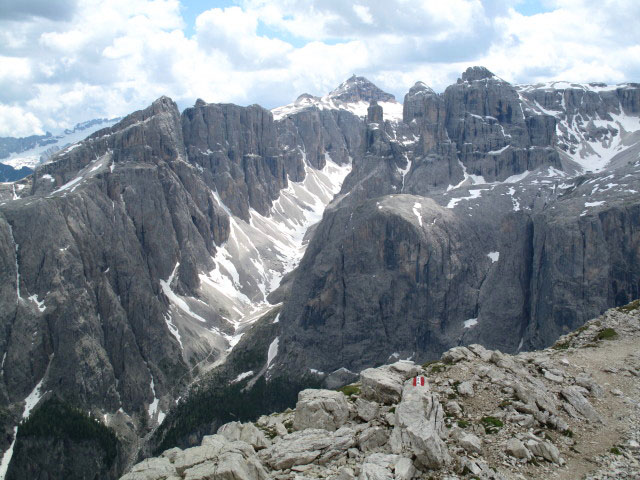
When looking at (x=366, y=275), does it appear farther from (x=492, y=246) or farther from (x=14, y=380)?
(x=14, y=380)

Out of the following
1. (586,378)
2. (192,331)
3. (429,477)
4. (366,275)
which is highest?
(429,477)

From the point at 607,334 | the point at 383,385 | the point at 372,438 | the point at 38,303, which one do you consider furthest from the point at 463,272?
the point at 372,438

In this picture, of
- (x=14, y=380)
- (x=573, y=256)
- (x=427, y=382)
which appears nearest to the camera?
(x=427, y=382)

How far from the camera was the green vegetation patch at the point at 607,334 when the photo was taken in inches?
1913

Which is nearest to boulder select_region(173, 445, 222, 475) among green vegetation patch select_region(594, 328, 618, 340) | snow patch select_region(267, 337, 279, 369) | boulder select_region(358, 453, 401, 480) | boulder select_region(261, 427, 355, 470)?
boulder select_region(261, 427, 355, 470)

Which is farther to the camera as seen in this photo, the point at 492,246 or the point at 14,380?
the point at 492,246

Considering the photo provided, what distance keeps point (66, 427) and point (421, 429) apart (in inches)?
5349

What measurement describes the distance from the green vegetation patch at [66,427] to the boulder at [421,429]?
127655 mm

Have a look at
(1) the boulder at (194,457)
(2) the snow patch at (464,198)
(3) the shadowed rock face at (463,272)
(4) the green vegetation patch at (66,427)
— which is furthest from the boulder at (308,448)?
(2) the snow patch at (464,198)

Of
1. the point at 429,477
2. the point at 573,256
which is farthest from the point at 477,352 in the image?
the point at 573,256

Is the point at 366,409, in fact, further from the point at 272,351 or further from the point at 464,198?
the point at 464,198

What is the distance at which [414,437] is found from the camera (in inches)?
1077

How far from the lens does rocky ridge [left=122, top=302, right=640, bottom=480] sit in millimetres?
26828

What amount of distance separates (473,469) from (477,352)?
1685cm
